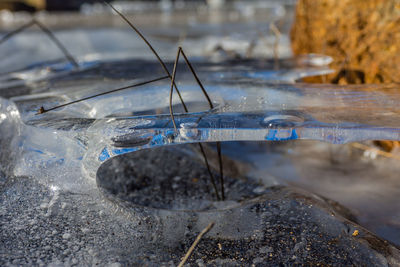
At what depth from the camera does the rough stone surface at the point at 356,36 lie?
66.6 inches

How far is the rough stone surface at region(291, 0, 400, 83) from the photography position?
1690 mm

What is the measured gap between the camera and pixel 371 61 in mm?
1789

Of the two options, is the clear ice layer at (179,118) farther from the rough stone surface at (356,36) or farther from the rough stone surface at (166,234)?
the rough stone surface at (356,36)

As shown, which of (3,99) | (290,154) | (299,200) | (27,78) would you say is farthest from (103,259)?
(27,78)

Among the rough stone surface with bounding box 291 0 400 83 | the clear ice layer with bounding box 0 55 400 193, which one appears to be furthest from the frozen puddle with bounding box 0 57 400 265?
the rough stone surface with bounding box 291 0 400 83

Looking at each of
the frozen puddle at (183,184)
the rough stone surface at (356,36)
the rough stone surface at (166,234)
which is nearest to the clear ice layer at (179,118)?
the frozen puddle at (183,184)

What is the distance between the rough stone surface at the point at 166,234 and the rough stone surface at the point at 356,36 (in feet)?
2.99

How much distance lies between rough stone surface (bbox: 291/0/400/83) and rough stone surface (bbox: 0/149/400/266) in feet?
2.99

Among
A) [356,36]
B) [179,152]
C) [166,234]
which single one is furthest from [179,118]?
[356,36]

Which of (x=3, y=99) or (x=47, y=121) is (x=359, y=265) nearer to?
(x=47, y=121)

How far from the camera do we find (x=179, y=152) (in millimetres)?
1846

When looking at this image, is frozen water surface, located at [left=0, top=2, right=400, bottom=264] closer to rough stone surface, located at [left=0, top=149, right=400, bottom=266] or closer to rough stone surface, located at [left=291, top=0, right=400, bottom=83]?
rough stone surface, located at [left=0, top=149, right=400, bottom=266]

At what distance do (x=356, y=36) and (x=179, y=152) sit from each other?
116 centimetres

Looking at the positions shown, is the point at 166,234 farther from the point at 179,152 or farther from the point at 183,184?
the point at 179,152
